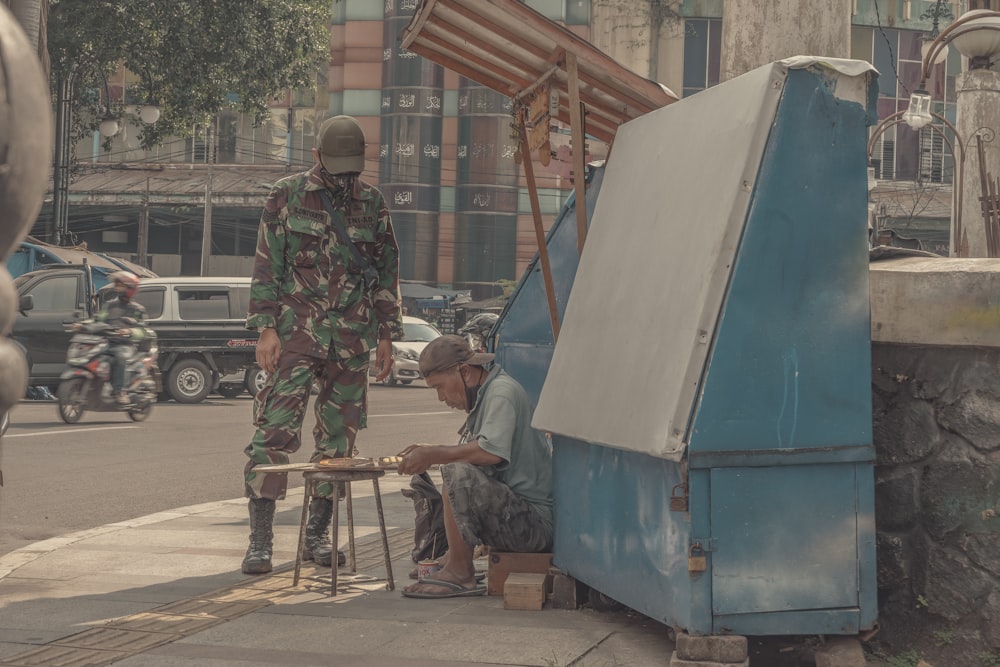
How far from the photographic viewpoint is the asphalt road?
30.4ft

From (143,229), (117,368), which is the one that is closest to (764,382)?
(117,368)

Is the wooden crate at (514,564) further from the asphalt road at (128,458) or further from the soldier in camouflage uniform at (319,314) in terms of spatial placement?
the asphalt road at (128,458)

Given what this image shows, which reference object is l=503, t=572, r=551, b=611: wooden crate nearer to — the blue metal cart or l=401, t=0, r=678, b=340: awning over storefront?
the blue metal cart

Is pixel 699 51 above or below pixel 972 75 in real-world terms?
above

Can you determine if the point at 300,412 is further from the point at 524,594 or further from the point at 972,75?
the point at 972,75

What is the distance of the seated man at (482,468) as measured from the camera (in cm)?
539

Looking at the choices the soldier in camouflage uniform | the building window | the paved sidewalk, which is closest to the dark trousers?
the paved sidewalk

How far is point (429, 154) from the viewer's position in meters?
52.4

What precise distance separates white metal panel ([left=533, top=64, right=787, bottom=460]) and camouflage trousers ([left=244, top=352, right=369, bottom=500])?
1426mm

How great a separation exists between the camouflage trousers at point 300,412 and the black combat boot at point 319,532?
74mm

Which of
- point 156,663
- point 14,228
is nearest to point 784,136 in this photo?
point 156,663

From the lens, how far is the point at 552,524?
557 cm

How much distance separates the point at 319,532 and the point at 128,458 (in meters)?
7.11

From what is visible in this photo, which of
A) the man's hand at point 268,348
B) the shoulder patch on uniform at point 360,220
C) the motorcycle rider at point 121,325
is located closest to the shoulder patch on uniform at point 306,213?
the shoulder patch on uniform at point 360,220
